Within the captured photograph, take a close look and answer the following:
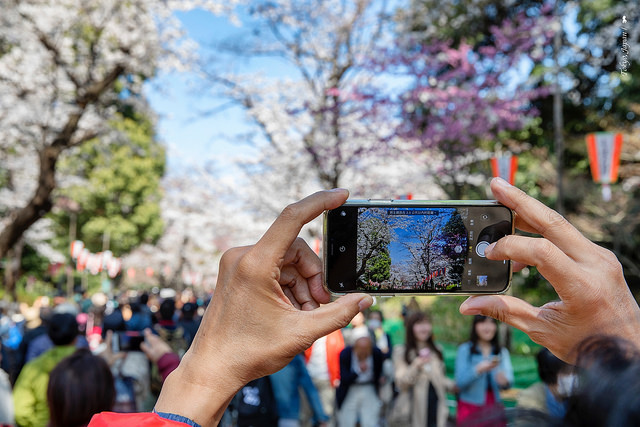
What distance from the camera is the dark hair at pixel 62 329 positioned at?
4.03 metres

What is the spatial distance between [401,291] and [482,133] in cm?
1121

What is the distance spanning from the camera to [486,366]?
4.20 metres

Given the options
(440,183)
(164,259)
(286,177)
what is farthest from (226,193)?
(164,259)

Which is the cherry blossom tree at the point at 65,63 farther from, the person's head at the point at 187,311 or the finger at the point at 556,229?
the finger at the point at 556,229

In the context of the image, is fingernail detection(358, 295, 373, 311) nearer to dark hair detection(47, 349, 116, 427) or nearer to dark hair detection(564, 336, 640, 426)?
dark hair detection(564, 336, 640, 426)

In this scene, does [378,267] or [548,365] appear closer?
[378,267]

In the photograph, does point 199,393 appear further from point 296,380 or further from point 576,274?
point 296,380

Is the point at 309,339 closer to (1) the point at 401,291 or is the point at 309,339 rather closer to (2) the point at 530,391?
(1) the point at 401,291

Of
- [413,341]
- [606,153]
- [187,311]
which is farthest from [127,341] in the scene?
[606,153]

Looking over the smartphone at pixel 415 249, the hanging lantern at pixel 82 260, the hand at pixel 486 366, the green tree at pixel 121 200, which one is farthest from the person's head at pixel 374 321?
the green tree at pixel 121 200

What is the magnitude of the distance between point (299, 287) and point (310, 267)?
67 mm

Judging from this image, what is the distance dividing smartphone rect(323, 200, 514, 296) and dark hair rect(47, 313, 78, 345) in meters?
3.36

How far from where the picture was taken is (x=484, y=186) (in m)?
12.7

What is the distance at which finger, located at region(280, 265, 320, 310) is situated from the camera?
4.57ft
